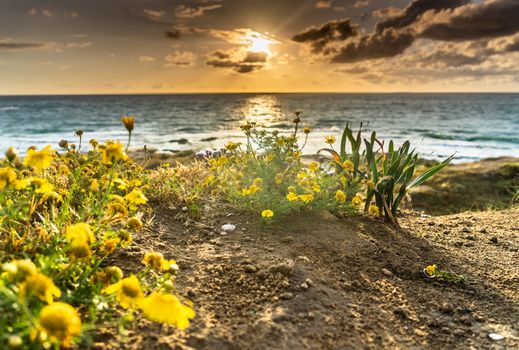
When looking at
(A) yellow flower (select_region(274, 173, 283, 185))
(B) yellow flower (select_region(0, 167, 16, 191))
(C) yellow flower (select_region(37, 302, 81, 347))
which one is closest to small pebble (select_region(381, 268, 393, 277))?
(A) yellow flower (select_region(274, 173, 283, 185))

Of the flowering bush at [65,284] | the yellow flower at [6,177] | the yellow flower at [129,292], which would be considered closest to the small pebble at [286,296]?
the flowering bush at [65,284]

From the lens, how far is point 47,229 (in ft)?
8.39

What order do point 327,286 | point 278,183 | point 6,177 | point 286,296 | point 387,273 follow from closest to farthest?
1. point 6,177
2. point 286,296
3. point 327,286
4. point 387,273
5. point 278,183

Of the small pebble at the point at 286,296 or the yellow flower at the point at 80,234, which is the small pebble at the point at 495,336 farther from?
the yellow flower at the point at 80,234

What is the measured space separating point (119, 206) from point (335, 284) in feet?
4.66

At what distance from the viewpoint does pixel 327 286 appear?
2666 mm

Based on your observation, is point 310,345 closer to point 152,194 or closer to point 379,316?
point 379,316

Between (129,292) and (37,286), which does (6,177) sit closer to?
(37,286)

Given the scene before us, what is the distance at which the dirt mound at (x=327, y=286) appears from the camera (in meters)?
2.09

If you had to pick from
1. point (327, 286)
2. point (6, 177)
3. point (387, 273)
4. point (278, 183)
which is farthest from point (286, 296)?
point (278, 183)

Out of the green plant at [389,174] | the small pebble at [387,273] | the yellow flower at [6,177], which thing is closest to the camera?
the yellow flower at [6,177]

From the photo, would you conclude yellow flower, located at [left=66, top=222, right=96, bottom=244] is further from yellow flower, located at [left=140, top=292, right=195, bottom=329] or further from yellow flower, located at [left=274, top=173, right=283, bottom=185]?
yellow flower, located at [left=274, top=173, right=283, bottom=185]

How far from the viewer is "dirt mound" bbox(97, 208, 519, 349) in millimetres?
2090

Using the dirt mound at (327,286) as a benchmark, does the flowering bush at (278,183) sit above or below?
above
